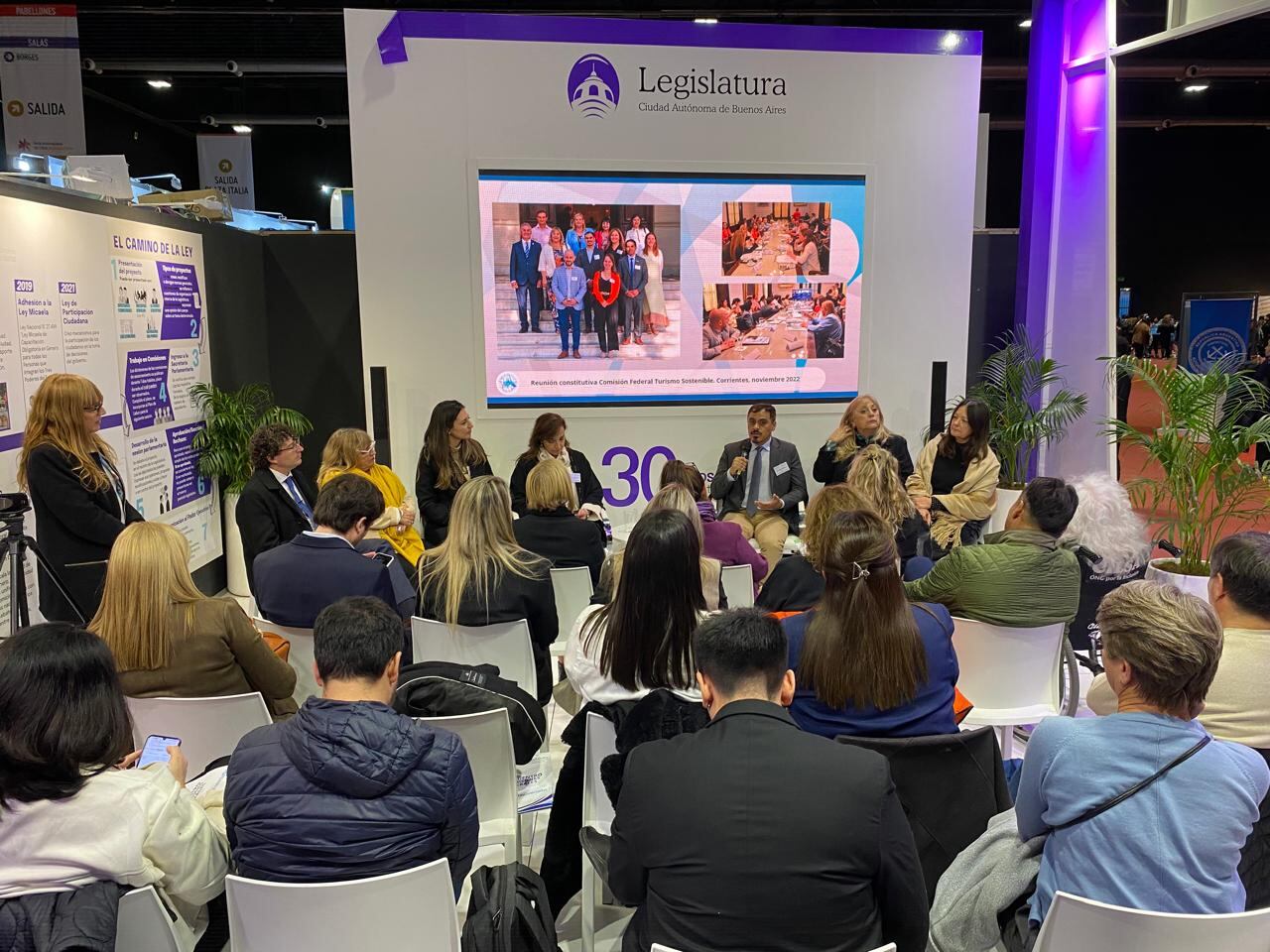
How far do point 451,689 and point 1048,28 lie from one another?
6.90 meters

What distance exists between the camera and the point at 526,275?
6477 mm

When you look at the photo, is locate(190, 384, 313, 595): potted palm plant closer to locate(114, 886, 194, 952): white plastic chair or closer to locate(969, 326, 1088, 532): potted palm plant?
locate(114, 886, 194, 952): white plastic chair

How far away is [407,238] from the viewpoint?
629cm

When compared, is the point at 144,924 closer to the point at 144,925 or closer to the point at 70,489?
the point at 144,925

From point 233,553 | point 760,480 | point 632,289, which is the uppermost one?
point 632,289

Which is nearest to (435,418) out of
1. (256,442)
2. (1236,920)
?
(256,442)

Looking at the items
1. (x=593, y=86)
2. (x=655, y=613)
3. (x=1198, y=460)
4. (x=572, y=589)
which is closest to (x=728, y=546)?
(x=572, y=589)

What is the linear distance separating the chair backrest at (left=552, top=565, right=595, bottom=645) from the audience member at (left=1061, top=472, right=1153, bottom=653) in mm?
2081

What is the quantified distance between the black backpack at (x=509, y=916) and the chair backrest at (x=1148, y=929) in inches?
37.7

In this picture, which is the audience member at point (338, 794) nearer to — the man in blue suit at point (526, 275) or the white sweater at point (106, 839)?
the white sweater at point (106, 839)

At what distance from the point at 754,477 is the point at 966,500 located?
4.45ft

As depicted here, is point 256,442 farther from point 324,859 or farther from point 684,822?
point 684,822

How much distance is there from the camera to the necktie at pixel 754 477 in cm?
591

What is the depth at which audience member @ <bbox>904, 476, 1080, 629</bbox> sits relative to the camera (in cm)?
306
